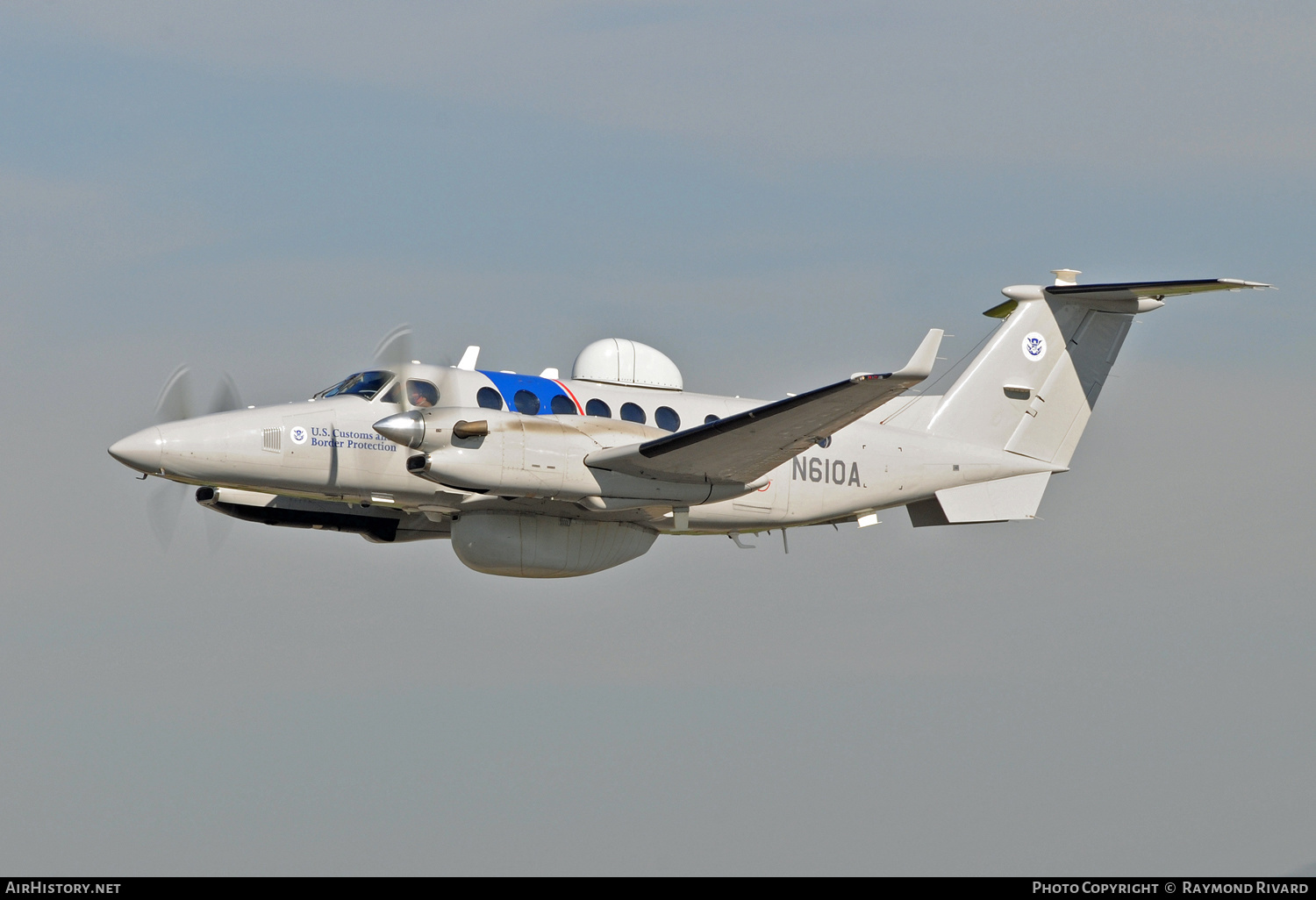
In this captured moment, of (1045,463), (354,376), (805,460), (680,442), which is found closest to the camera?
(680,442)

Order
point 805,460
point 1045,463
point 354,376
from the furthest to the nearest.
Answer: point 1045,463 < point 805,460 < point 354,376

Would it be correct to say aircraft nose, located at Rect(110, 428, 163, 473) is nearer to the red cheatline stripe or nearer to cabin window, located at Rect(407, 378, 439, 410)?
cabin window, located at Rect(407, 378, 439, 410)

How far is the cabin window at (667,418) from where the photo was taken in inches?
760

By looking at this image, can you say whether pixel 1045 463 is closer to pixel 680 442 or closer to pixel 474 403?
pixel 680 442

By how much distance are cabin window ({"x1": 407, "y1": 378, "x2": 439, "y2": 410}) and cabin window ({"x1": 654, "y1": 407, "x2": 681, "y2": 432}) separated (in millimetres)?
2774

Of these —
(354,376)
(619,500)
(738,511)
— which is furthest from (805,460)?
(354,376)

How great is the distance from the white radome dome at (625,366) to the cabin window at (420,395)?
2077 mm

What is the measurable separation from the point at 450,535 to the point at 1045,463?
27.1 ft

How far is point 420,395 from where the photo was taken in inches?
720

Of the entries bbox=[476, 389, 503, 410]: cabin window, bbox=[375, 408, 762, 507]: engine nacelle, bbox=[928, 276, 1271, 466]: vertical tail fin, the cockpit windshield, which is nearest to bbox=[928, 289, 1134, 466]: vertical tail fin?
bbox=[928, 276, 1271, 466]: vertical tail fin

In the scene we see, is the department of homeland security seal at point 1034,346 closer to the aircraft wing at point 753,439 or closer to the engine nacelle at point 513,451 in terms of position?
the aircraft wing at point 753,439

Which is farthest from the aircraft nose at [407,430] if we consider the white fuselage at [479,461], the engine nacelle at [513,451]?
the white fuselage at [479,461]

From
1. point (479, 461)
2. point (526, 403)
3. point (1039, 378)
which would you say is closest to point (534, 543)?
point (526, 403)

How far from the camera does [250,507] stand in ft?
64.6
